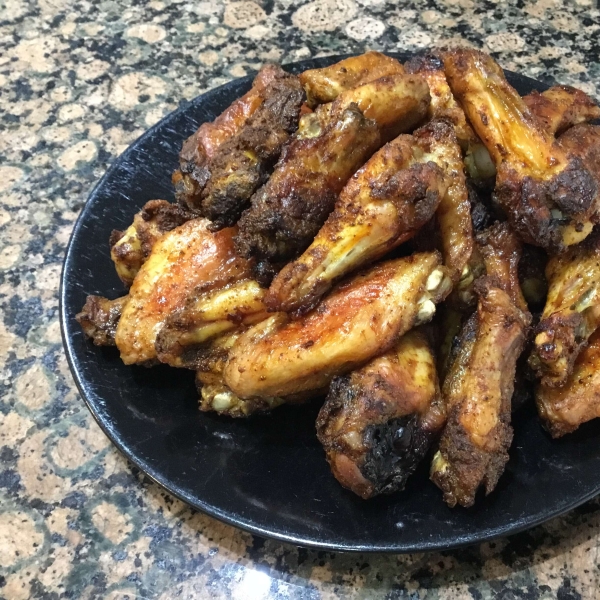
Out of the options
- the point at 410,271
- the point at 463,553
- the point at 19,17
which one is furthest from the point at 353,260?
the point at 19,17

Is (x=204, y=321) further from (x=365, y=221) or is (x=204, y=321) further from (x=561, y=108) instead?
(x=561, y=108)

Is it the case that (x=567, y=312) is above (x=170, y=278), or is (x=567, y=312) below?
above


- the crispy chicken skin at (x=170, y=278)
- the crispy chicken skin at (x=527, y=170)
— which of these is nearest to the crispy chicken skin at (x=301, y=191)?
the crispy chicken skin at (x=170, y=278)

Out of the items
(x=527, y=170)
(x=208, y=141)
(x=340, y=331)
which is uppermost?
(x=527, y=170)

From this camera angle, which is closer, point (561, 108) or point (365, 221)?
point (365, 221)

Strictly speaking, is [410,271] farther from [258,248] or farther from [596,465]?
[596,465]

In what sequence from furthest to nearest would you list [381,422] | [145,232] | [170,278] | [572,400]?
[145,232], [170,278], [572,400], [381,422]

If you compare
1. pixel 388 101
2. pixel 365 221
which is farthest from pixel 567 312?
pixel 388 101
